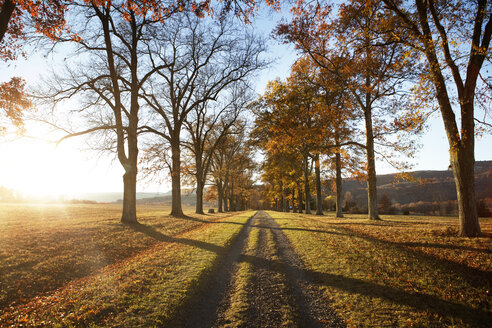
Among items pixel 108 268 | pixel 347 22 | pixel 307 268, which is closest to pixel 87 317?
pixel 108 268

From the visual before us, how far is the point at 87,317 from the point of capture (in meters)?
4.14

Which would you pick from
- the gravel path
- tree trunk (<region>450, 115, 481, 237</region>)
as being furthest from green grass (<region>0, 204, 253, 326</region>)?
tree trunk (<region>450, 115, 481, 237</region>)

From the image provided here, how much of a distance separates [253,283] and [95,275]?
15.5 feet

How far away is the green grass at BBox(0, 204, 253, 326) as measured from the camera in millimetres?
4336

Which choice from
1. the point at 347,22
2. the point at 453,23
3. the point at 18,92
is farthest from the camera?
the point at 347,22

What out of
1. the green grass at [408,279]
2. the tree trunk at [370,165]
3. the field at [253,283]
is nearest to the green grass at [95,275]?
the field at [253,283]

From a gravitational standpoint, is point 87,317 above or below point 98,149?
below

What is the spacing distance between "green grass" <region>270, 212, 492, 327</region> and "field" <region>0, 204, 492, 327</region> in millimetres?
22

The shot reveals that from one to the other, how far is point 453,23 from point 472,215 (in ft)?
25.5

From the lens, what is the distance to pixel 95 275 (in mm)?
6523

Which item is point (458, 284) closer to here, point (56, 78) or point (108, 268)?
point (108, 268)

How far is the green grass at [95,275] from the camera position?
171 inches

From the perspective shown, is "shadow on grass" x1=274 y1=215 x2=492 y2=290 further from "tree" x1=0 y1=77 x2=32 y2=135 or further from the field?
"tree" x1=0 y1=77 x2=32 y2=135

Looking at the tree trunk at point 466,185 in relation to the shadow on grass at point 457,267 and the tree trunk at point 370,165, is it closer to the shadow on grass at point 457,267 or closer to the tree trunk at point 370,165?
the shadow on grass at point 457,267
